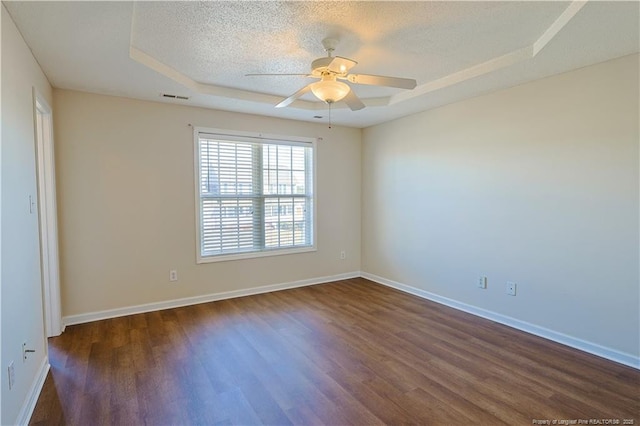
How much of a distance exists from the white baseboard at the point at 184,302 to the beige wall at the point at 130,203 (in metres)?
0.05

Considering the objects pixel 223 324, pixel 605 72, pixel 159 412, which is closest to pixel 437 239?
pixel 605 72

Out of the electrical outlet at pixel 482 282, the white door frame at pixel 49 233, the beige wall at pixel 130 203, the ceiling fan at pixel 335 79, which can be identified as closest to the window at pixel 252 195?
the beige wall at pixel 130 203

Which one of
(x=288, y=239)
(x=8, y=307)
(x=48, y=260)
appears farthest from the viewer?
(x=288, y=239)

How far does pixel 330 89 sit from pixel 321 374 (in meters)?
2.07

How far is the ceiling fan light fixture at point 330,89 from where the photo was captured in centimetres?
241

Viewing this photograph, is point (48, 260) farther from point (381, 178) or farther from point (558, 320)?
point (558, 320)

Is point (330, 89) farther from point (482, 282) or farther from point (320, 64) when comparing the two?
point (482, 282)

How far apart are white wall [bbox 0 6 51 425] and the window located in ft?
6.03

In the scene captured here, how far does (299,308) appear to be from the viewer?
395cm

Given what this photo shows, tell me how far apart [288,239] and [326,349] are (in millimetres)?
2160

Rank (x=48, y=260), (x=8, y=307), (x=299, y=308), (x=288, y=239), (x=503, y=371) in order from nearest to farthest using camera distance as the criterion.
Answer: (x=8, y=307) → (x=503, y=371) → (x=48, y=260) → (x=299, y=308) → (x=288, y=239)

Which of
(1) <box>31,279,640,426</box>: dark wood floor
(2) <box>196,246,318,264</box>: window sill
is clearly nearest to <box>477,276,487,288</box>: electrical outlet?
(1) <box>31,279,640,426</box>: dark wood floor

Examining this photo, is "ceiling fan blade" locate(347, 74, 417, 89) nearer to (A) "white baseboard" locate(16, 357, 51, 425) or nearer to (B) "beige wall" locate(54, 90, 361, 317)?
(B) "beige wall" locate(54, 90, 361, 317)

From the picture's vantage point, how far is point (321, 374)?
2.51 meters
